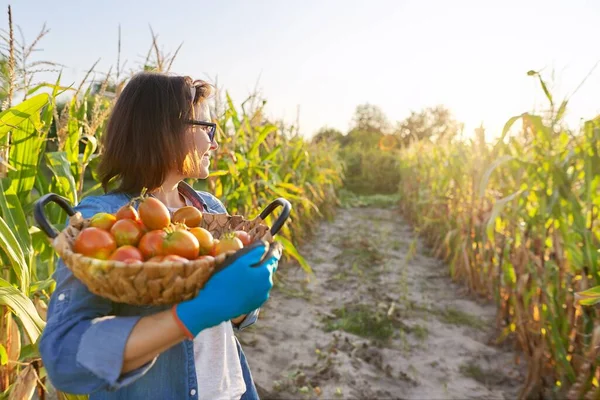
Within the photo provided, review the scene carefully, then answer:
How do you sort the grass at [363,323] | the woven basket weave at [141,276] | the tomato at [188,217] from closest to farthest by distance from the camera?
the woven basket weave at [141,276] < the tomato at [188,217] < the grass at [363,323]

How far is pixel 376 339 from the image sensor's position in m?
3.46

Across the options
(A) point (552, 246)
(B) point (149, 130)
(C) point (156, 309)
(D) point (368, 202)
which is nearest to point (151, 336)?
(C) point (156, 309)

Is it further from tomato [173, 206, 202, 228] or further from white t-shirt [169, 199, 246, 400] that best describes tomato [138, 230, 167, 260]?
white t-shirt [169, 199, 246, 400]

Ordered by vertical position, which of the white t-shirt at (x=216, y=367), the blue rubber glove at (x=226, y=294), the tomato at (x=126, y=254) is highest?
the tomato at (x=126, y=254)

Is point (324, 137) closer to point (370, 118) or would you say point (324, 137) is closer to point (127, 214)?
point (127, 214)

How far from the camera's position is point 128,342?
0.82 meters

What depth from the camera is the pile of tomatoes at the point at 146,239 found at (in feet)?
2.75

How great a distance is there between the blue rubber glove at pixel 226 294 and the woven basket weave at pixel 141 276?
0.08 feet

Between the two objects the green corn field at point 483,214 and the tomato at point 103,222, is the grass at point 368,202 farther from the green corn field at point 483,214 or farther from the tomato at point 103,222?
the tomato at point 103,222

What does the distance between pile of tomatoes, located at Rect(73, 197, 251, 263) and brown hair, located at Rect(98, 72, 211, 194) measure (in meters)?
0.23

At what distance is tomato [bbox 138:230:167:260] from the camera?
859 mm

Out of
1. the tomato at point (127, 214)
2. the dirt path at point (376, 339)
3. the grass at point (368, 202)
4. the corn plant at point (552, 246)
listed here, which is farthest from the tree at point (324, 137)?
the tomato at point (127, 214)

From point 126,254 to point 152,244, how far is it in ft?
0.20

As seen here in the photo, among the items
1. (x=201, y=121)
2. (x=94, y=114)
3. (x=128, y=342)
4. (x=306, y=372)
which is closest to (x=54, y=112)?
(x=94, y=114)
